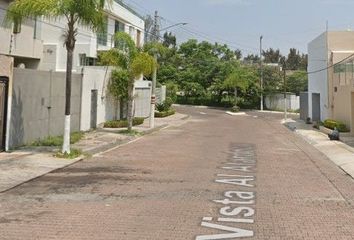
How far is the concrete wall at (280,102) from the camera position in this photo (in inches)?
2623

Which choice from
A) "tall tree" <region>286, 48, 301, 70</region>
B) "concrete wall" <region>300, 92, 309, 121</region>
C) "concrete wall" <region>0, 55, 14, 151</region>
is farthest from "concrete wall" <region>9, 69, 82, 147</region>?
"tall tree" <region>286, 48, 301, 70</region>

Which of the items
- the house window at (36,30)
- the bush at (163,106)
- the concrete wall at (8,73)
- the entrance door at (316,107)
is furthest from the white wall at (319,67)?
the concrete wall at (8,73)

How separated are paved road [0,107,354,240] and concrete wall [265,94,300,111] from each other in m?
51.2

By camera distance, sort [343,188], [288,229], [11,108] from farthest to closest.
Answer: [11,108], [343,188], [288,229]

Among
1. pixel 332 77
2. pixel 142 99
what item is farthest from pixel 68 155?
pixel 142 99

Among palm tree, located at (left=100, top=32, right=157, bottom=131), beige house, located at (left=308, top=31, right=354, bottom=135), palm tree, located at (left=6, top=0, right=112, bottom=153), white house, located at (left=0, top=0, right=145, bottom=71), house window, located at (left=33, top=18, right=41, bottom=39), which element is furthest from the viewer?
house window, located at (left=33, top=18, right=41, bottom=39)

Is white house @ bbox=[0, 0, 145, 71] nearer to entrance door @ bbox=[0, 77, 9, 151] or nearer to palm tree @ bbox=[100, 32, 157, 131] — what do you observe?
palm tree @ bbox=[100, 32, 157, 131]

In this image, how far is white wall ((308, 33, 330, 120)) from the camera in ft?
114

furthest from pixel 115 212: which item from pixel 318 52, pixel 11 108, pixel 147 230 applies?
pixel 318 52

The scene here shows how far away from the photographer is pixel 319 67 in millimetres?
37125

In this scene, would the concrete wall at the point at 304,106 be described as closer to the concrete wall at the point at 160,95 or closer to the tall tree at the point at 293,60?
the concrete wall at the point at 160,95

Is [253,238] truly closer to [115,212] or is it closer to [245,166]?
[115,212]

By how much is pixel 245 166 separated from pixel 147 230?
8.25 meters

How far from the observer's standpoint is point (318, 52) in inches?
1486
